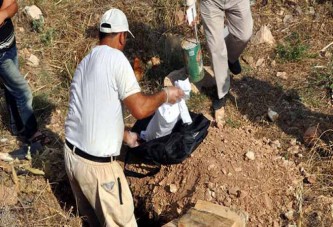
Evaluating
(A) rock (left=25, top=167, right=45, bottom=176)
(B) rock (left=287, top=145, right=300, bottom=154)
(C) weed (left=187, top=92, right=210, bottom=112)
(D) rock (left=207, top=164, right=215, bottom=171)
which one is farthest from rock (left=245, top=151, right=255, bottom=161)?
(A) rock (left=25, top=167, right=45, bottom=176)

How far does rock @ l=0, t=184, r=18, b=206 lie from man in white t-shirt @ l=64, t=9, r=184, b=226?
0.60 metres

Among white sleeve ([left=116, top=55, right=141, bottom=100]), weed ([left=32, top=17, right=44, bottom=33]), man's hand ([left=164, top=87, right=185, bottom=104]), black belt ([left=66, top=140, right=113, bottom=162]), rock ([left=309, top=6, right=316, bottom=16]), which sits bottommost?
rock ([left=309, top=6, right=316, bottom=16])

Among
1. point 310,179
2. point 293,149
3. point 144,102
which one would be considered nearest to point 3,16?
point 144,102

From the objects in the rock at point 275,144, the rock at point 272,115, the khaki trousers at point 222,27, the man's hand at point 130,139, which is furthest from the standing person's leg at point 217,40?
the man's hand at point 130,139

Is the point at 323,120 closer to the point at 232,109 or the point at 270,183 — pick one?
the point at 232,109

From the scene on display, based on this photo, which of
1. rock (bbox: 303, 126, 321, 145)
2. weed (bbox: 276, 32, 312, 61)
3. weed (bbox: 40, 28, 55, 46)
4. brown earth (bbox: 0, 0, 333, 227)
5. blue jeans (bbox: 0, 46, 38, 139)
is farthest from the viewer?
weed (bbox: 40, 28, 55, 46)

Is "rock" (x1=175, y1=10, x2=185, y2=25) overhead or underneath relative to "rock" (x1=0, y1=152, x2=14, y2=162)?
overhead

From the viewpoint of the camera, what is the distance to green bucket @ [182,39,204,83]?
512 cm

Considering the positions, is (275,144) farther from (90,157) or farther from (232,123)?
(90,157)

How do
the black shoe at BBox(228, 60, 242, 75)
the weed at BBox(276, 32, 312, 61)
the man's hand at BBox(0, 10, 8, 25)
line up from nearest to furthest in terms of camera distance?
the man's hand at BBox(0, 10, 8, 25) → the black shoe at BBox(228, 60, 242, 75) → the weed at BBox(276, 32, 312, 61)

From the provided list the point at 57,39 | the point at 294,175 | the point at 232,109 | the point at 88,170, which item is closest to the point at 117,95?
the point at 88,170

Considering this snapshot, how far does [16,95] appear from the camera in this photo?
188 inches

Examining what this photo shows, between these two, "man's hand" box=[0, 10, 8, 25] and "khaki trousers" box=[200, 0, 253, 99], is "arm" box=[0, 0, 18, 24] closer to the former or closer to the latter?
"man's hand" box=[0, 10, 8, 25]

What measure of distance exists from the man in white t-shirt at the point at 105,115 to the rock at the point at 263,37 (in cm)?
280
